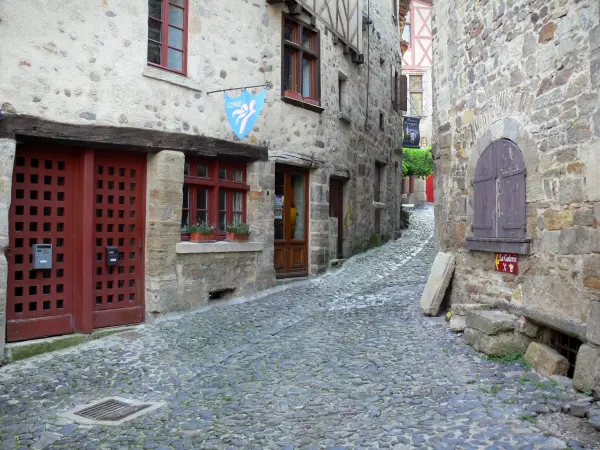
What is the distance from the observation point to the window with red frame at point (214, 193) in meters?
7.59

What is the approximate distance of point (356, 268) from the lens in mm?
10422

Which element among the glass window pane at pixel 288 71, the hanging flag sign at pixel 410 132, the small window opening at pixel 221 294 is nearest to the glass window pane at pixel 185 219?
the small window opening at pixel 221 294

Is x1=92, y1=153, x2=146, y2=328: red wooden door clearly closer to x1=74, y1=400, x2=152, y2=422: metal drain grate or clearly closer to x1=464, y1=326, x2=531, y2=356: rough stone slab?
x1=74, y1=400, x2=152, y2=422: metal drain grate

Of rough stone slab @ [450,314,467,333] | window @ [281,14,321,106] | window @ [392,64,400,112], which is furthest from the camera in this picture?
window @ [392,64,400,112]

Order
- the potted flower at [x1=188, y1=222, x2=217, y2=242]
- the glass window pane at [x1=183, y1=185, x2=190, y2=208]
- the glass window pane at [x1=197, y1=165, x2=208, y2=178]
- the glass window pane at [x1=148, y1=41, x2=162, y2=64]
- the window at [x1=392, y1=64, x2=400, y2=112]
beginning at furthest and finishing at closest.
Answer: the window at [x1=392, y1=64, x2=400, y2=112] → the glass window pane at [x1=197, y1=165, x2=208, y2=178] → the glass window pane at [x1=183, y1=185, x2=190, y2=208] → the potted flower at [x1=188, y1=222, x2=217, y2=242] → the glass window pane at [x1=148, y1=41, x2=162, y2=64]

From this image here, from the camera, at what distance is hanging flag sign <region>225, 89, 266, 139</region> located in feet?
22.2

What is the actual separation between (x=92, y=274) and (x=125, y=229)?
0.70m

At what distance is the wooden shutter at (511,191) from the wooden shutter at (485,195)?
0.11m

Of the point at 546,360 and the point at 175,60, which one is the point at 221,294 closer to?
the point at 175,60

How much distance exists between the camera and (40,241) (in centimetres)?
602

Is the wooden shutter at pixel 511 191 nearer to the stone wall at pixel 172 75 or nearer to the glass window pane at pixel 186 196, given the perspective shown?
the stone wall at pixel 172 75

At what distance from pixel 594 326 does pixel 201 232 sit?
4.92 meters

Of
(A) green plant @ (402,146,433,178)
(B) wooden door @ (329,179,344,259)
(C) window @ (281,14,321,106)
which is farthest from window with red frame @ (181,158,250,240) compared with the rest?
(A) green plant @ (402,146,433,178)

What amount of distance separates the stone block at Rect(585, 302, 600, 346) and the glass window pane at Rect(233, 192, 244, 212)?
536 cm
